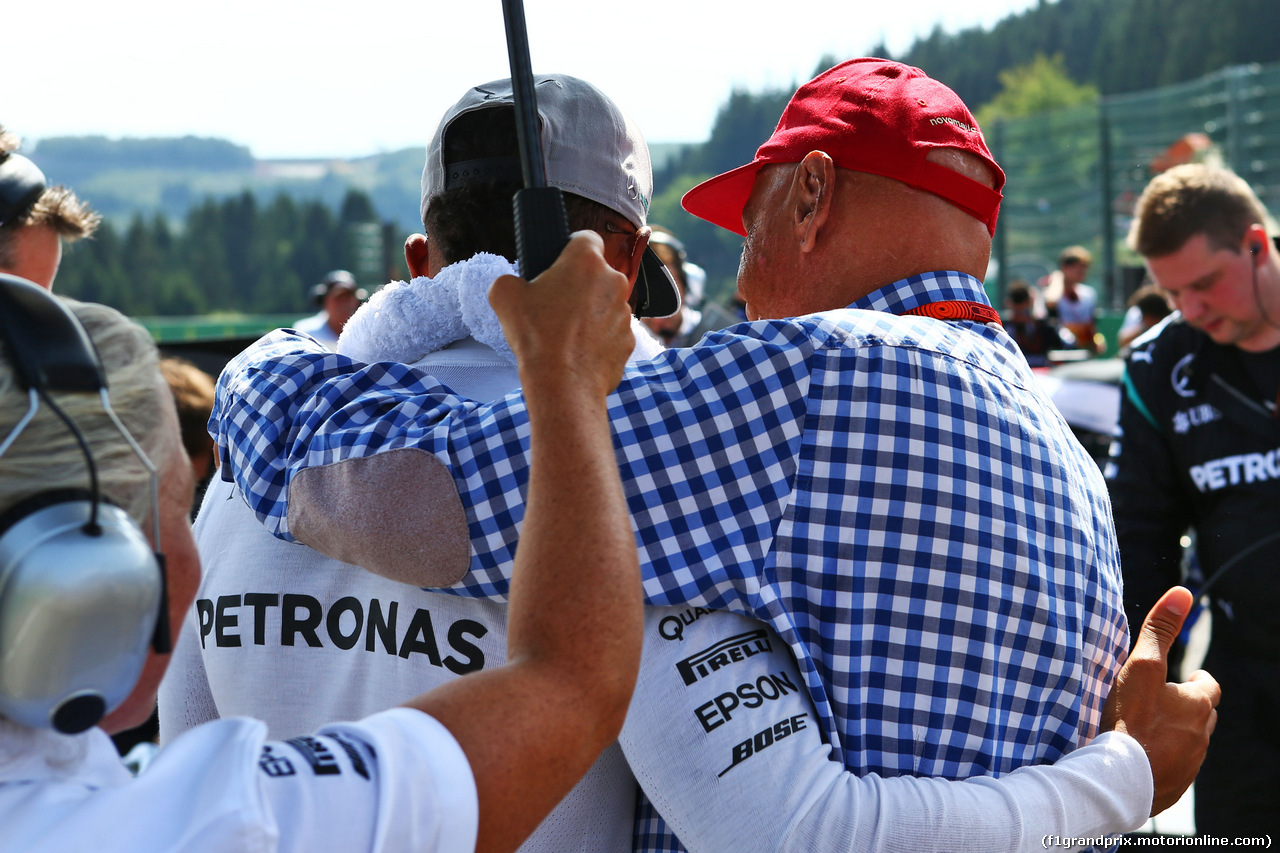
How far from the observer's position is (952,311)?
1.61m

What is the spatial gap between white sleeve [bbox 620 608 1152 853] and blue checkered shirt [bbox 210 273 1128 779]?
39mm

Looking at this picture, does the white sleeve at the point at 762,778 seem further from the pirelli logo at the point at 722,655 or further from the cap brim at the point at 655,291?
the cap brim at the point at 655,291

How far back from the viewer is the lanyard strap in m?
1.61

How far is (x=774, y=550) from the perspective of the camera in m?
1.31

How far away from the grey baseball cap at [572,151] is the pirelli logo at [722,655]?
68 cm

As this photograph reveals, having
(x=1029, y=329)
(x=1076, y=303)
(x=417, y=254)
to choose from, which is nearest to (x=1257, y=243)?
(x=417, y=254)

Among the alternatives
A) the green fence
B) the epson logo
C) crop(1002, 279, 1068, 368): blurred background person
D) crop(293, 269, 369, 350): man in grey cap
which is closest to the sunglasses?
the epson logo

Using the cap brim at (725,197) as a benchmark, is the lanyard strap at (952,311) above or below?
below

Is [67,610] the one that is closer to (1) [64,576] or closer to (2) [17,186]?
(1) [64,576]

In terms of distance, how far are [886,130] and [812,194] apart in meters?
0.15

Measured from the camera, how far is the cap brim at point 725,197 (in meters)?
1.92

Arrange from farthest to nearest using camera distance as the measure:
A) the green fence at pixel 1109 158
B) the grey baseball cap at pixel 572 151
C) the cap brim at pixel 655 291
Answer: the green fence at pixel 1109 158 → the cap brim at pixel 655 291 → the grey baseball cap at pixel 572 151

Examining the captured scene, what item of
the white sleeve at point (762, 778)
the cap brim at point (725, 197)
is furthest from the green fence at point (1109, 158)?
the white sleeve at point (762, 778)

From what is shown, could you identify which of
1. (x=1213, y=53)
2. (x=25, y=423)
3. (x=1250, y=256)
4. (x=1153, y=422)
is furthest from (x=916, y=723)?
(x=1213, y=53)
